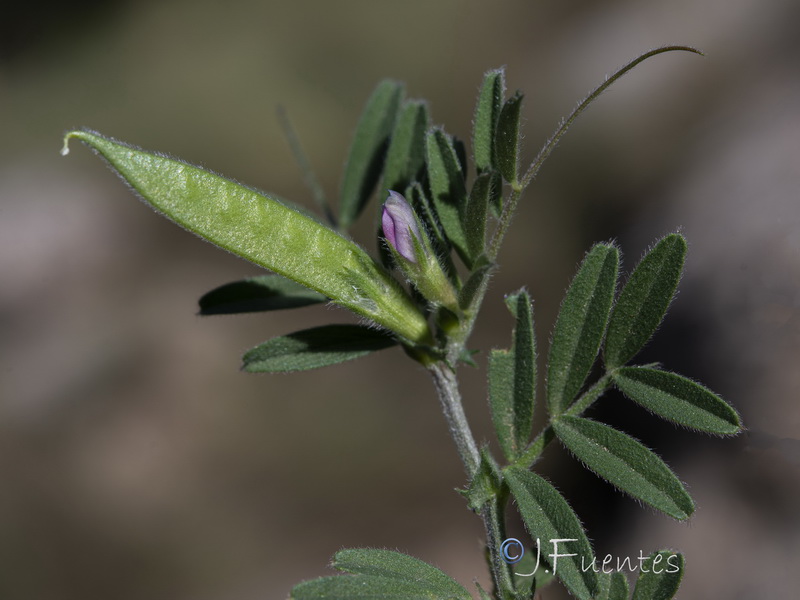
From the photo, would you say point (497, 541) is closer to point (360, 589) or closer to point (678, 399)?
point (360, 589)

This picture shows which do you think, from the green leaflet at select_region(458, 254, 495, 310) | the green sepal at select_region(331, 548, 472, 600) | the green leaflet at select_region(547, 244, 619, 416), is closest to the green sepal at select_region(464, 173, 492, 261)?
the green leaflet at select_region(458, 254, 495, 310)

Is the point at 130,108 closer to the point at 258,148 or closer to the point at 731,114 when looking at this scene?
the point at 258,148

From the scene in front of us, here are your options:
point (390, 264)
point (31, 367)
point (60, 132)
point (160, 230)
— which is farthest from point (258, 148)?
point (390, 264)

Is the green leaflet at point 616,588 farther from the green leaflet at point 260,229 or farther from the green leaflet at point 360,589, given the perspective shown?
the green leaflet at point 260,229

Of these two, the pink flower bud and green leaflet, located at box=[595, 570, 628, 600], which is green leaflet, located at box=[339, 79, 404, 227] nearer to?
the pink flower bud

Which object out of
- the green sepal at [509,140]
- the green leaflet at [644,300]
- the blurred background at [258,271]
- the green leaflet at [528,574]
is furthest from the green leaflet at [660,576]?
the blurred background at [258,271]

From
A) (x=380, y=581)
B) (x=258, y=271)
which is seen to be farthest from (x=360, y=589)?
(x=258, y=271)
